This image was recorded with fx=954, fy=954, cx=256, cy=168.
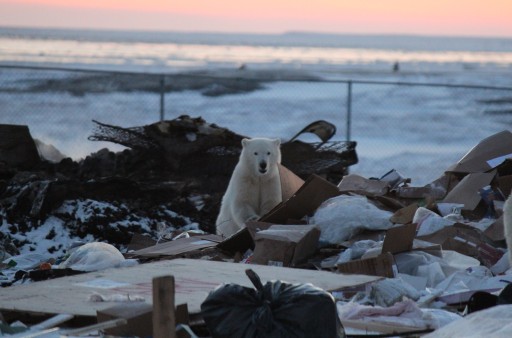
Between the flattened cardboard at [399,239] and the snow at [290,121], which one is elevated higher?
the flattened cardboard at [399,239]

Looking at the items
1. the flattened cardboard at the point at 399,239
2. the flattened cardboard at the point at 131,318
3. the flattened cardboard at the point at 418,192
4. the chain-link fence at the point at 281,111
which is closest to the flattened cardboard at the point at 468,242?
the flattened cardboard at the point at 399,239

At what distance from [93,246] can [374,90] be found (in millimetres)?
27539

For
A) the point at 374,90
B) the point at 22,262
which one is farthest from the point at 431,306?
the point at 374,90

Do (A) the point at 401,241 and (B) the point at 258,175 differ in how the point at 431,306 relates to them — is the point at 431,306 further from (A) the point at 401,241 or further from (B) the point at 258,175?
(B) the point at 258,175

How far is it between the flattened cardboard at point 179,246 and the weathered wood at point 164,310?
3348 mm

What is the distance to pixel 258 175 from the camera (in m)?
10.1

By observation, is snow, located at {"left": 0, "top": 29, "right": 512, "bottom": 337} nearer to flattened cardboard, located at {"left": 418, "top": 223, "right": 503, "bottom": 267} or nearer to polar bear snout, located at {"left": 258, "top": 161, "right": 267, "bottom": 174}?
flattened cardboard, located at {"left": 418, "top": 223, "right": 503, "bottom": 267}

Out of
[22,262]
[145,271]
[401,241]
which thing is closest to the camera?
[145,271]

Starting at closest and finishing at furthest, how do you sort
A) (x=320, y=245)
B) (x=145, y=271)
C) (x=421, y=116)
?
(x=145, y=271)
(x=320, y=245)
(x=421, y=116)

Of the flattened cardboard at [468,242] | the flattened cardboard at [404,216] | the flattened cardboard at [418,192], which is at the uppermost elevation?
the flattened cardboard at [404,216]

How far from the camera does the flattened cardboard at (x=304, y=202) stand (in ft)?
28.3

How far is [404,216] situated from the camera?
826 centimetres

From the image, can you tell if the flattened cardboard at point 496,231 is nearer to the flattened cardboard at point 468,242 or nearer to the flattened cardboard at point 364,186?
the flattened cardboard at point 468,242

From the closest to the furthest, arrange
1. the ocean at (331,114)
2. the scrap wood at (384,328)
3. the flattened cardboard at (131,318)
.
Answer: the flattened cardboard at (131,318), the scrap wood at (384,328), the ocean at (331,114)
